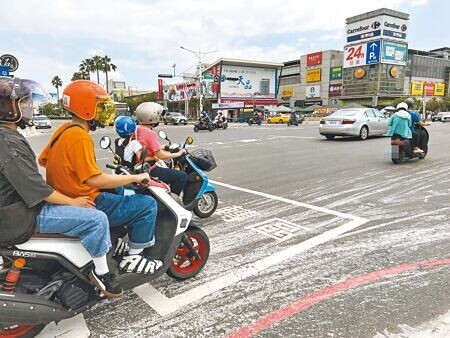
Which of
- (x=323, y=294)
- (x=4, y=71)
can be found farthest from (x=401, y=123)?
(x=4, y=71)

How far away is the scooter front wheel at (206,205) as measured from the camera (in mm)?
5164

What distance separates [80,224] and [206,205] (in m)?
3.01

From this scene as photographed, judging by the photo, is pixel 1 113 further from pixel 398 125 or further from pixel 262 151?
pixel 262 151

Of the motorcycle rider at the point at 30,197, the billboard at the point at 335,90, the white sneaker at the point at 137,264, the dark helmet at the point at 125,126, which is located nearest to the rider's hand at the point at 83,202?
the motorcycle rider at the point at 30,197

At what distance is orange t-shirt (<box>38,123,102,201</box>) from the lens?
7.70ft

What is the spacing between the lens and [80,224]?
2.34 metres

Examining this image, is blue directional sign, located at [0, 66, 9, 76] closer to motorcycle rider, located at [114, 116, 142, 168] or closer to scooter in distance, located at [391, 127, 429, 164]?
motorcycle rider, located at [114, 116, 142, 168]

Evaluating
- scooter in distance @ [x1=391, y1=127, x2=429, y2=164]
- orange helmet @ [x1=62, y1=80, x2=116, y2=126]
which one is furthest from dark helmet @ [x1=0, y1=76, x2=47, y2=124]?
scooter in distance @ [x1=391, y1=127, x2=429, y2=164]

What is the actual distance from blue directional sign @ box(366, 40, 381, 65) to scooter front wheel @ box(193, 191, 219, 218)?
75268mm

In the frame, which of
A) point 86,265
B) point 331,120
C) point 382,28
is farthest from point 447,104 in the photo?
point 86,265

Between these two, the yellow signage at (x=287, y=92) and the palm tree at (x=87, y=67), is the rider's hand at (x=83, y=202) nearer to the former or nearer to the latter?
the palm tree at (x=87, y=67)

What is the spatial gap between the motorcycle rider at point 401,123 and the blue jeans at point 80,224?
857 centimetres

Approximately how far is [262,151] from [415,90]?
79.6m

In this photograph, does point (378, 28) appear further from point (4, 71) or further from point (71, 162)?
point (71, 162)
